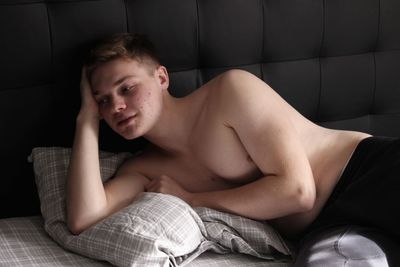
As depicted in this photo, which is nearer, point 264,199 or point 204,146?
point 264,199

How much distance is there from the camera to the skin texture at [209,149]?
1414mm

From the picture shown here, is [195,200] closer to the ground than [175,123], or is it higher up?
closer to the ground

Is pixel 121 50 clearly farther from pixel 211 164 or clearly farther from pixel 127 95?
pixel 211 164

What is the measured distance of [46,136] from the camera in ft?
5.20

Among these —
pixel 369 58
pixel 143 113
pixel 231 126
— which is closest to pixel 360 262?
pixel 231 126

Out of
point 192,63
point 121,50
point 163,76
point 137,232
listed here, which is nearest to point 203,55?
point 192,63

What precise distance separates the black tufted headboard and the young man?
90 millimetres

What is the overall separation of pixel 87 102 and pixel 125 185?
0.23 meters

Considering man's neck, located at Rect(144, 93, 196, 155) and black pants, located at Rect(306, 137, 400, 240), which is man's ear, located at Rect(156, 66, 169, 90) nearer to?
man's neck, located at Rect(144, 93, 196, 155)

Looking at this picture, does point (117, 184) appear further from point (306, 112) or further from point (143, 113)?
point (306, 112)

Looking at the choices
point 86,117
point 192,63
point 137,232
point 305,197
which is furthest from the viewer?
point 192,63

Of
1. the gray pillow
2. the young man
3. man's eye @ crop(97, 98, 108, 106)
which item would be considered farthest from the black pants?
man's eye @ crop(97, 98, 108, 106)

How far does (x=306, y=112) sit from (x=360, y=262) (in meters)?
0.68

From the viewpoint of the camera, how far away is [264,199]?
142 centimetres
